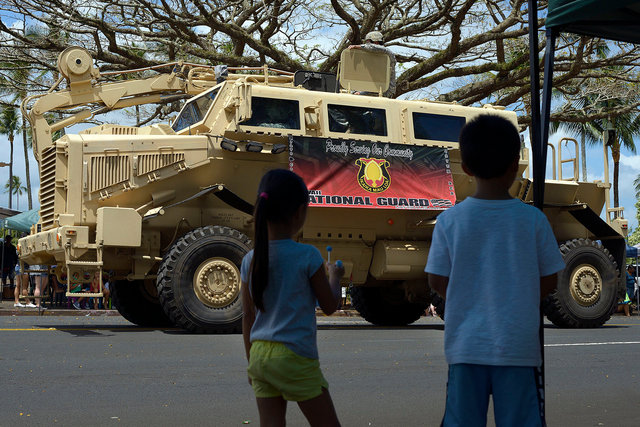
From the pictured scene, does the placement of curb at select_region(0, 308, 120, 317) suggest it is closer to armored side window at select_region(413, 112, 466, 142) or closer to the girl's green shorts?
armored side window at select_region(413, 112, 466, 142)

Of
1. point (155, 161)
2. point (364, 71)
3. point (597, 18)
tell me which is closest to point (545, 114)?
point (597, 18)

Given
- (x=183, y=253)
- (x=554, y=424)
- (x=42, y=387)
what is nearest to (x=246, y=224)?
(x=183, y=253)

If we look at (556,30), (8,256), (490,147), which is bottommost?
(8,256)

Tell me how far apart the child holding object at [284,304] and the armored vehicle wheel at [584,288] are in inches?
414

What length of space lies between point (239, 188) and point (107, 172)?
1798 millimetres

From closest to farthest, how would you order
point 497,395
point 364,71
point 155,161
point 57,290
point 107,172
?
point 497,395
point 107,172
point 155,161
point 364,71
point 57,290

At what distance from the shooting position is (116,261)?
11961 mm

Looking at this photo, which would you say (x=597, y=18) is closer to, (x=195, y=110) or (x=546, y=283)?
(x=546, y=283)

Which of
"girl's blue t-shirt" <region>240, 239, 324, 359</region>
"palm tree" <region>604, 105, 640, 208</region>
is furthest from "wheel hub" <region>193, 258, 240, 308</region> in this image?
"palm tree" <region>604, 105, 640, 208</region>

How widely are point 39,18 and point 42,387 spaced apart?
582 inches

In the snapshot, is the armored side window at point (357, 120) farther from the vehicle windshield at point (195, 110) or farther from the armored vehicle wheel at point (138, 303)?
the armored vehicle wheel at point (138, 303)

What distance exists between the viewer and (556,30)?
5039 mm

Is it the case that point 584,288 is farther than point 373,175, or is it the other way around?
point 584,288

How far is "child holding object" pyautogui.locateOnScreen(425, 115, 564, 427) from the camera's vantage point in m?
3.11
